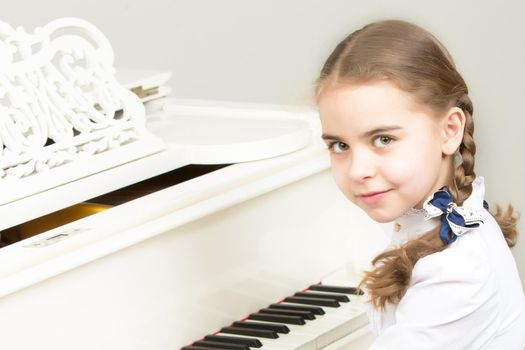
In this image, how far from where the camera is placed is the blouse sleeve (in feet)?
5.97

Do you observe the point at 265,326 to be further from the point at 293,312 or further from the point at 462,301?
the point at 462,301

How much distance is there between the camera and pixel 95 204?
8.55 ft

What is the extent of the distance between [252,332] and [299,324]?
130 mm

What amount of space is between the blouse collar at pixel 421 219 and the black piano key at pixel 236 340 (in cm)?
48

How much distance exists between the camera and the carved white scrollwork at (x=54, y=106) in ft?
7.49

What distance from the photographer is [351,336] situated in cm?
255

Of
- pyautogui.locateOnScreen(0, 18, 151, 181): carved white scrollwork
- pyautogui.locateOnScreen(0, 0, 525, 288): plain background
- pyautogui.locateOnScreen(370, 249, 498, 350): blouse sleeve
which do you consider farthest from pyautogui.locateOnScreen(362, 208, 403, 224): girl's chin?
pyautogui.locateOnScreen(0, 0, 525, 288): plain background

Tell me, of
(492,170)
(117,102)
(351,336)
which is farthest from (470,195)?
(492,170)

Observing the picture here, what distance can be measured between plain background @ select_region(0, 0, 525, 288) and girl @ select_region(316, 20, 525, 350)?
238 cm

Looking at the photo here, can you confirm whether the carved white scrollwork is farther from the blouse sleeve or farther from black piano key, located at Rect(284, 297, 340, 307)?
the blouse sleeve

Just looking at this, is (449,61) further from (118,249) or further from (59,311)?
(59,311)

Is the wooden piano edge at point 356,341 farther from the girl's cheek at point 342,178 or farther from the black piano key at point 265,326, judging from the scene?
the girl's cheek at point 342,178

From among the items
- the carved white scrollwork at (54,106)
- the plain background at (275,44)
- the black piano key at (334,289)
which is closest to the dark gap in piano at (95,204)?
the carved white scrollwork at (54,106)

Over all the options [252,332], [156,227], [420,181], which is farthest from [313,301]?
[420,181]
